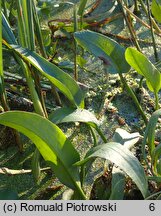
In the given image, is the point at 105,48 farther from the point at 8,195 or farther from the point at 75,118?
the point at 8,195

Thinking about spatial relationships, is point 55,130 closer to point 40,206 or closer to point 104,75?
point 40,206

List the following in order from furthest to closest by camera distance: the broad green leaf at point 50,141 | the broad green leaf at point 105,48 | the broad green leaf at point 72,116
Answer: the broad green leaf at point 105,48 → the broad green leaf at point 72,116 → the broad green leaf at point 50,141

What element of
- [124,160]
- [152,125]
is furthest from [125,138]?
[124,160]

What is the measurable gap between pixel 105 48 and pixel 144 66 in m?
0.11

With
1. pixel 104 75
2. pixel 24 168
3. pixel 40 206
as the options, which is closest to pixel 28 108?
pixel 24 168

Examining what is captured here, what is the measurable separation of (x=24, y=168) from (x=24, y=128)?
10.9 inches

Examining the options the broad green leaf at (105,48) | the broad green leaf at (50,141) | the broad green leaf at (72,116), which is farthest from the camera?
the broad green leaf at (105,48)

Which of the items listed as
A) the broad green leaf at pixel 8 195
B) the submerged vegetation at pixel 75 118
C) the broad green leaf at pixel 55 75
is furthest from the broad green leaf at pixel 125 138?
the broad green leaf at pixel 8 195

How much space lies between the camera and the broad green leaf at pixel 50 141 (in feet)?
3.01

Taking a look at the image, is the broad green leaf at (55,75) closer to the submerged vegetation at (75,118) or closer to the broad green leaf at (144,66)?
the submerged vegetation at (75,118)

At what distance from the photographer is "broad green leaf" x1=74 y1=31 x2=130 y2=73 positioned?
1172 mm

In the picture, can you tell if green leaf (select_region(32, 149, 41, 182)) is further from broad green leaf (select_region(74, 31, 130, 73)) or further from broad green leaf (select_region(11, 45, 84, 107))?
broad green leaf (select_region(74, 31, 130, 73))

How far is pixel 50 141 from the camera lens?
960 mm

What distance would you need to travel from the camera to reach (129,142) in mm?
1136
